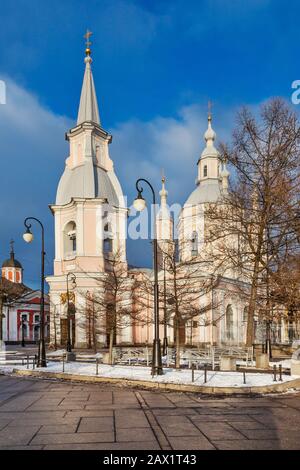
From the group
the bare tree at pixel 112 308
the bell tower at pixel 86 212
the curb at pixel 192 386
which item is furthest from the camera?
the bell tower at pixel 86 212

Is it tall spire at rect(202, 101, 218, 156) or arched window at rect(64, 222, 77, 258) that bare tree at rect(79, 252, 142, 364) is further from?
tall spire at rect(202, 101, 218, 156)

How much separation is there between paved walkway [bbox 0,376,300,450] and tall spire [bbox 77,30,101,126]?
42.8 metres

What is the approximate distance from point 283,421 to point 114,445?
396 cm

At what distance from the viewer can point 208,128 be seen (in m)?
60.4

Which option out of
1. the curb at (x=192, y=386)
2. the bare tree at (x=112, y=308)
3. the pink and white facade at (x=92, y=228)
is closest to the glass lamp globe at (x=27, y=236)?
the bare tree at (x=112, y=308)

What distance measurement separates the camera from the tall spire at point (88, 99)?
5250 cm

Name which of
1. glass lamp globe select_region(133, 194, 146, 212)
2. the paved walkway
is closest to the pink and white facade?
glass lamp globe select_region(133, 194, 146, 212)

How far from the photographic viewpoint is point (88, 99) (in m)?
53.0

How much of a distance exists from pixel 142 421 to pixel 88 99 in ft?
159

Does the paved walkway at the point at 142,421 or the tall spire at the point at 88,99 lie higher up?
the tall spire at the point at 88,99

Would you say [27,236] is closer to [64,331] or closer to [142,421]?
[142,421]

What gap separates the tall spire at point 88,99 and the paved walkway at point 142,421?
42.8 metres

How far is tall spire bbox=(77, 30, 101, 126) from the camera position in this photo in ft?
172

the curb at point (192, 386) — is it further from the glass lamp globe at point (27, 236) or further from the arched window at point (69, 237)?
the arched window at point (69, 237)
